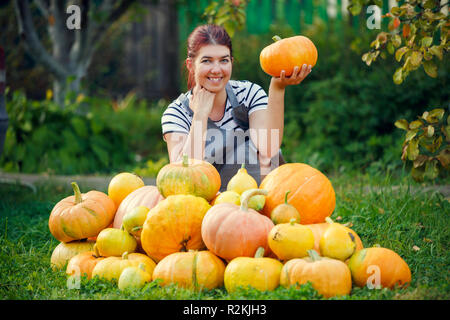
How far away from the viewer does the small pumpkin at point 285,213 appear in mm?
2471

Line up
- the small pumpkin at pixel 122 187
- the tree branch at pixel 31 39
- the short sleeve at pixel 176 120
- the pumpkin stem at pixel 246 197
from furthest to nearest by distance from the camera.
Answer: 1. the tree branch at pixel 31 39
2. the short sleeve at pixel 176 120
3. the small pumpkin at pixel 122 187
4. the pumpkin stem at pixel 246 197

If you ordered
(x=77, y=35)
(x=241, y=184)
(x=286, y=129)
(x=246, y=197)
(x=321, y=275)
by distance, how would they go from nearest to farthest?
(x=321, y=275)
(x=246, y=197)
(x=241, y=184)
(x=286, y=129)
(x=77, y=35)

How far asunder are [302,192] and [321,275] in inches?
22.8

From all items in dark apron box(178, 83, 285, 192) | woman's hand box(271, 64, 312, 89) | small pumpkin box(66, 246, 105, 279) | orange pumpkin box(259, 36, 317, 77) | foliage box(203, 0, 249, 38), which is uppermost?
foliage box(203, 0, 249, 38)

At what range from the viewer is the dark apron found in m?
3.50

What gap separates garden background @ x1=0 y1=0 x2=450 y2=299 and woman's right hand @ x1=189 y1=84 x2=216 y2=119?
3.73ft

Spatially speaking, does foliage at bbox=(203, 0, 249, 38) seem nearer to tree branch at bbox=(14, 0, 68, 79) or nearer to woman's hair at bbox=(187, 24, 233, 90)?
woman's hair at bbox=(187, 24, 233, 90)

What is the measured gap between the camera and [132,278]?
7.66ft

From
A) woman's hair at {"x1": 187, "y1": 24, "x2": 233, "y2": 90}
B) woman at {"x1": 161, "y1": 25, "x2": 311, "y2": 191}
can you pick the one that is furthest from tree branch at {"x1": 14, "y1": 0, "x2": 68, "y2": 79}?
woman's hair at {"x1": 187, "y1": 24, "x2": 233, "y2": 90}

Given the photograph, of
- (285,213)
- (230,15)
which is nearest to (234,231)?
(285,213)

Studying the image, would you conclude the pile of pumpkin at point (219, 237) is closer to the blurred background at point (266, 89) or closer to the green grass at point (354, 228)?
the green grass at point (354, 228)

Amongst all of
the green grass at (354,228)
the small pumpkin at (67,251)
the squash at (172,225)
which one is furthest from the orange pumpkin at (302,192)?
the small pumpkin at (67,251)

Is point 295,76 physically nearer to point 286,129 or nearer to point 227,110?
point 227,110
